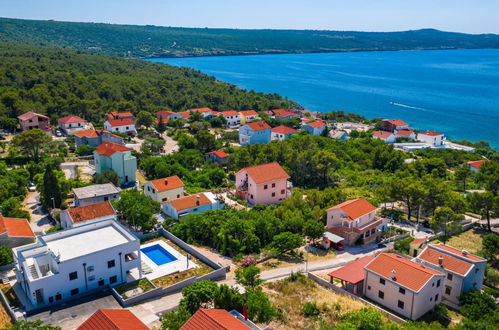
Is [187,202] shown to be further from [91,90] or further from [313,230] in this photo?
[91,90]

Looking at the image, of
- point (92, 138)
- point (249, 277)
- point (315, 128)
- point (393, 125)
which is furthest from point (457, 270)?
point (393, 125)

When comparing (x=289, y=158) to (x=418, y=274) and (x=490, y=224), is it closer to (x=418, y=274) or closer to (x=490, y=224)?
(x=490, y=224)

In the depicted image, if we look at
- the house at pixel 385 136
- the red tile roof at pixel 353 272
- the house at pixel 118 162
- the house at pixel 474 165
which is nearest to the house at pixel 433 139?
the house at pixel 385 136

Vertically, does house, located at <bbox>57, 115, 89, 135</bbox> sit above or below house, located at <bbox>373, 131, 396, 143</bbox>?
above

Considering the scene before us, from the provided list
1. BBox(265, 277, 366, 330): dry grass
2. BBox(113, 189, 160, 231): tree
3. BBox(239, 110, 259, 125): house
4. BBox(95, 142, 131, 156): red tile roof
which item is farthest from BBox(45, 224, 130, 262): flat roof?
BBox(239, 110, 259, 125): house

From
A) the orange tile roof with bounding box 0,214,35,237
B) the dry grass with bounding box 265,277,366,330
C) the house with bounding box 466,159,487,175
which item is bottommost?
the house with bounding box 466,159,487,175

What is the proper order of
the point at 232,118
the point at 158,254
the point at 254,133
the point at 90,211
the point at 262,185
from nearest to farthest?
the point at 158,254, the point at 90,211, the point at 262,185, the point at 254,133, the point at 232,118

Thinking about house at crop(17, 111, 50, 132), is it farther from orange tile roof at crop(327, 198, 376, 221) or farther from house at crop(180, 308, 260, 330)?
house at crop(180, 308, 260, 330)
